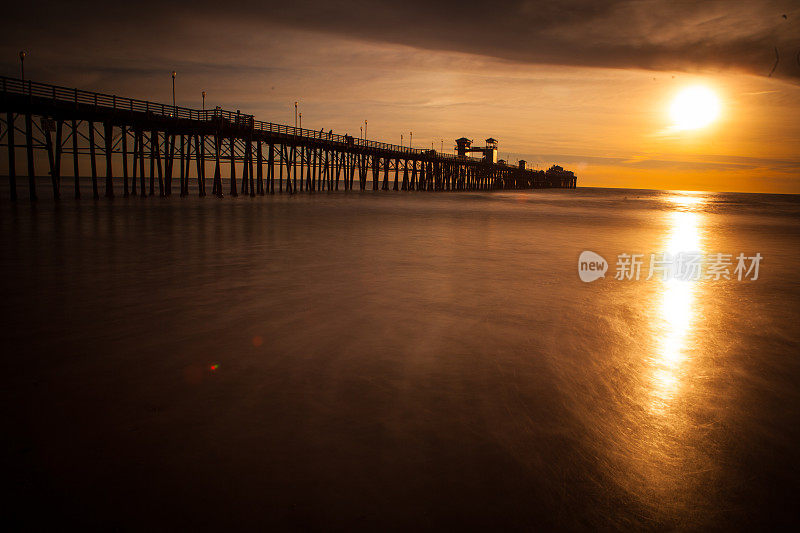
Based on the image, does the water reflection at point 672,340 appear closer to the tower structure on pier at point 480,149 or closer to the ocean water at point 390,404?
the ocean water at point 390,404

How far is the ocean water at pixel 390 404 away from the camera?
2.48 meters

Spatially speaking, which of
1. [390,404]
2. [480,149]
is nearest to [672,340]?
[390,404]

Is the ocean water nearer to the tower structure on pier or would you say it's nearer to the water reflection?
the water reflection

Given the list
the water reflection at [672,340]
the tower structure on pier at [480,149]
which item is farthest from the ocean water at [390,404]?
the tower structure on pier at [480,149]

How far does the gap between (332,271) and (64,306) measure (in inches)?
167

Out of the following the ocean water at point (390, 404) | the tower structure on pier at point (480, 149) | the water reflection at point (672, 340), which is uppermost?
the tower structure on pier at point (480, 149)

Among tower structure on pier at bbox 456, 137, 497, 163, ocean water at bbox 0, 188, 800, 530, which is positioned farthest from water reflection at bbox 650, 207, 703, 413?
tower structure on pier at bbox 456, 137, 497, 163

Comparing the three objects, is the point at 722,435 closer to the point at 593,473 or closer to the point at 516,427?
the point at 593,473

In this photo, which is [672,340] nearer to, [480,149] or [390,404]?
[390,404]

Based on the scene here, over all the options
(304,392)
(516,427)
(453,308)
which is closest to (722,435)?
(516,427)

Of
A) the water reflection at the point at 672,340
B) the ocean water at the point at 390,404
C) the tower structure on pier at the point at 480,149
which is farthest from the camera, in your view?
the tower structure on pier at the point at 480,149

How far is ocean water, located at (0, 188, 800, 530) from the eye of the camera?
2480 mm

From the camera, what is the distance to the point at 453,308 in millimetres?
6402

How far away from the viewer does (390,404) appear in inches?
139
